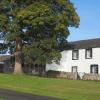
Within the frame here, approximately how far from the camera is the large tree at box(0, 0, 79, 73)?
196 ft

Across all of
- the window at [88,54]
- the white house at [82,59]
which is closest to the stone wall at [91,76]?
the white house at [82,59]

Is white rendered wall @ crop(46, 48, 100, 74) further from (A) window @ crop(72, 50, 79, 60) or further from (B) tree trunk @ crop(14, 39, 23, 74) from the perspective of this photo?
(B) tree trunk @ crop(14, 39, 23, 74)

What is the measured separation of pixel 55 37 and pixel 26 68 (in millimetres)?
17942

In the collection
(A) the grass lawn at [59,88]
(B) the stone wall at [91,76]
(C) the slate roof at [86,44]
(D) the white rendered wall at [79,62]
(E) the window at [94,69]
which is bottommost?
(A) the grass lawn at [59,88]

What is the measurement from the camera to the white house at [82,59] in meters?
66.1

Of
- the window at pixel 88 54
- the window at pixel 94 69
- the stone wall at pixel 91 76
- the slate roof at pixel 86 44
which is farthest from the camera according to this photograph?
the slate roof at pixel 86 44

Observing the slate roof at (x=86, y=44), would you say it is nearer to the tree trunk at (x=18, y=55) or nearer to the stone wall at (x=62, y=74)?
the stone wall at (x=62, y=74)

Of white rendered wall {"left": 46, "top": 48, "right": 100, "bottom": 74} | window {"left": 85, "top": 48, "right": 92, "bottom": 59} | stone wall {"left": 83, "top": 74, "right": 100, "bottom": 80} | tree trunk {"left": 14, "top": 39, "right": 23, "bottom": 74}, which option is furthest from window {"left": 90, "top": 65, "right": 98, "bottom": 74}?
tree trunk {"left": 14, "top": 39, "right": 23, "bottom": 74}

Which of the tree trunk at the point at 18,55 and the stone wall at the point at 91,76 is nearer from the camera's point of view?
the stone wall at the point at 91,76

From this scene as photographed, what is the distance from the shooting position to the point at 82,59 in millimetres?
68938

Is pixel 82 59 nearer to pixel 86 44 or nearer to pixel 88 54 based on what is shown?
pixel 88 54

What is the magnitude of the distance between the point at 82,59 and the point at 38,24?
12715 millimetres

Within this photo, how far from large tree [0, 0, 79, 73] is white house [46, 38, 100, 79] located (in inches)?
207

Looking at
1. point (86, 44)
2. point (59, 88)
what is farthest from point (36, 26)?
point (59, 88)
